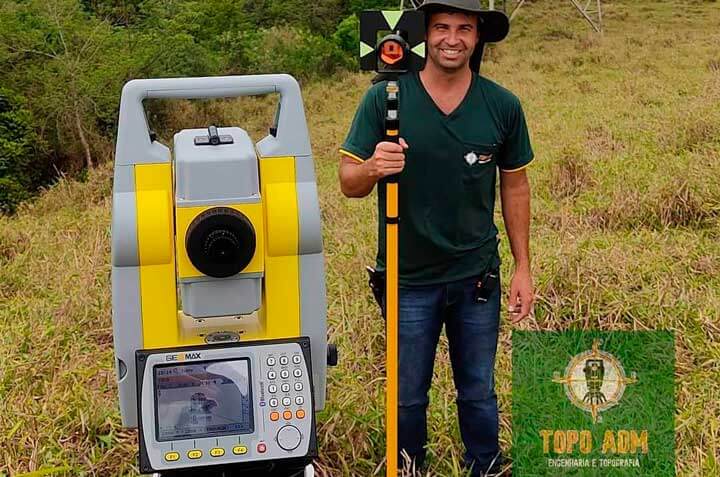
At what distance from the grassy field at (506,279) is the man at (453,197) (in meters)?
0.38

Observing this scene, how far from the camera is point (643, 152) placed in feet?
22.8

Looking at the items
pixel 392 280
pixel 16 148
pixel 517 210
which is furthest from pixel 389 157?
pixel 16 148

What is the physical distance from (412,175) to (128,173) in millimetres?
815

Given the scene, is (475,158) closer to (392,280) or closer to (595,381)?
(392,280)

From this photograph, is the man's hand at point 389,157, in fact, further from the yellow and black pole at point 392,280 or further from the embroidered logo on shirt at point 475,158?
the embroidered logo on shirt at point 475,158

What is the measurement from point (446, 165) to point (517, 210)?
0.35 meters

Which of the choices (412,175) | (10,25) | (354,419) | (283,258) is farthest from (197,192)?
(10,25)

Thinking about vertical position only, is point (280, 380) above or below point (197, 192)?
below

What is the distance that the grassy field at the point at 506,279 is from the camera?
2914mm

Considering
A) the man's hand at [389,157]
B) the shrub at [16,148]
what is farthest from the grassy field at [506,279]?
the shrub at [16,148]

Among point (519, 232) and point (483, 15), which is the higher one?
point (483, 15)

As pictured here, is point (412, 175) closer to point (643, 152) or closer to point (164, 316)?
point (164, 316)

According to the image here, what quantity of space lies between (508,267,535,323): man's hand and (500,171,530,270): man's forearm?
0.02 meters

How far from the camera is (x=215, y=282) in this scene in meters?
1.96
